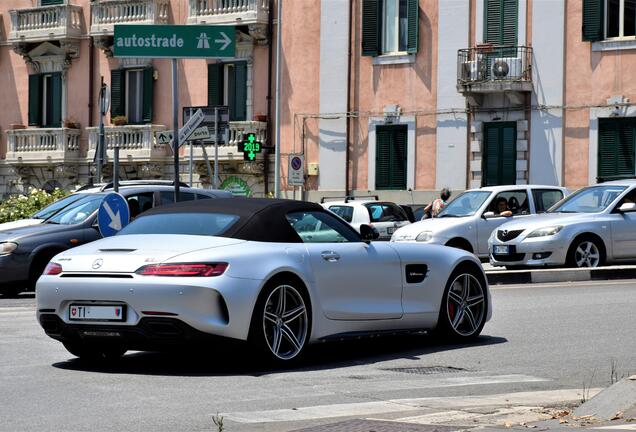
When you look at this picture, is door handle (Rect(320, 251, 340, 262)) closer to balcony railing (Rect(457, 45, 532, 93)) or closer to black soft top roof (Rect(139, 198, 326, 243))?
black soft top roof (Rect(139, 198, 326, 243))

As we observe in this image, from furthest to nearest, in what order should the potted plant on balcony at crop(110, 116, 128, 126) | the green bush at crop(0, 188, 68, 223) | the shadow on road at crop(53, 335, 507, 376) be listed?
the potted plant on balcony at crop(110, 116, 128, 126), the green bush at crop(0, 188, 68, 223), the shadow on road at crop(53, 335, 507, 376)

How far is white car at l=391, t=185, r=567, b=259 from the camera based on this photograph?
27.1 m

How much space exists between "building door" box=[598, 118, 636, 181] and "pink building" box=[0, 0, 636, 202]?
36 millimetres

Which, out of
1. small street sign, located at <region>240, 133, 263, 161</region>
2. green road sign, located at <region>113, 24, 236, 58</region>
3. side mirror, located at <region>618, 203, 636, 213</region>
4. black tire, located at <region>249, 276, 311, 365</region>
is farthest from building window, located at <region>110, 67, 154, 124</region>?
black tire, located at <region>249, 276, 311, 365</region>

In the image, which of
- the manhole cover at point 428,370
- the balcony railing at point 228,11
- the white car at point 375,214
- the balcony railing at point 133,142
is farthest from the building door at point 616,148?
the manhole cover at point 428,370

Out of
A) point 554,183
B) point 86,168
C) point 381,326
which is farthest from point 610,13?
point 381,326

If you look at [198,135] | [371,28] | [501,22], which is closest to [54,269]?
[198,135]

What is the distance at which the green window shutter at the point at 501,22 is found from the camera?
131ft

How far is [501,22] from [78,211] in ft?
65.7

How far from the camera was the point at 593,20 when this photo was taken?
38.7 metres

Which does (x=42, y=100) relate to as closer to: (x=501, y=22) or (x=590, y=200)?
(x=501, y=22)

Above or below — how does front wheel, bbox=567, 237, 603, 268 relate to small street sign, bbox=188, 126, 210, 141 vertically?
below

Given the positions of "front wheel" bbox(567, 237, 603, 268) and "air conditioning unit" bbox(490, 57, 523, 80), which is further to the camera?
"air conditioning unit" bbox(490, 57, 523, 80)

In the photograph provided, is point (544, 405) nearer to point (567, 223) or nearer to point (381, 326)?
point (381, 326)
